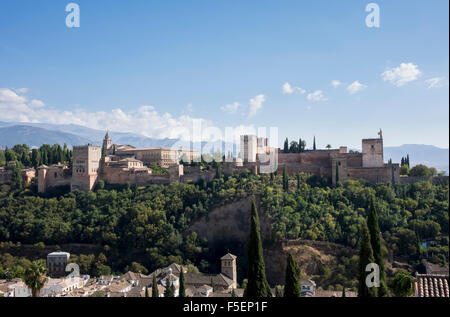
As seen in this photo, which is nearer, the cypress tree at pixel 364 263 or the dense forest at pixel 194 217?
the cypress tree at pixel 364 263

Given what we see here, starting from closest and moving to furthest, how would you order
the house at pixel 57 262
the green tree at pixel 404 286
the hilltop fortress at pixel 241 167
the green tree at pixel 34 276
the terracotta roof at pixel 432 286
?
the terracotta roof at pixel 432 286 → the green tree at pixel 404 286 → the green tree at pixel 34 276 → the house at pixel 57 262 → the hilltop fortress at pixel 241 167

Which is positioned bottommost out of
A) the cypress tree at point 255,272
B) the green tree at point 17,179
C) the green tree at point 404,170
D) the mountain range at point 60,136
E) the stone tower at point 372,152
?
the cypress tree at point 255,272

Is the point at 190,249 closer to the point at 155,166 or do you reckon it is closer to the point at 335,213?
the point at 335,213

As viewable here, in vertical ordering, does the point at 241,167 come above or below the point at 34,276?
above

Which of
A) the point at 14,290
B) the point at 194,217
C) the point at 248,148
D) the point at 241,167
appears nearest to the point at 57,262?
the point at 14,290

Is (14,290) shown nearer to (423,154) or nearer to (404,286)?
(404,286)

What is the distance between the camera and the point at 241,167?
40.4 meters

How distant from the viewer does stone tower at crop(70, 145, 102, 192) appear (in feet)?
136

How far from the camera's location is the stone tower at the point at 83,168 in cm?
4144

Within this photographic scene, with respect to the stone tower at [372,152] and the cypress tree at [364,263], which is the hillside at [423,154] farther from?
the cypress tree at [364,263]

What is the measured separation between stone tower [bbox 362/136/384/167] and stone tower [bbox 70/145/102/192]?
2435 cm

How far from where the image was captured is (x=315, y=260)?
101ft

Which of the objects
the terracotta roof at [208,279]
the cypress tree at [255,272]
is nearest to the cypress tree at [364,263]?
the cypress tree at [255,272]

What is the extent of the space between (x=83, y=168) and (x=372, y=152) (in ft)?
84.7
